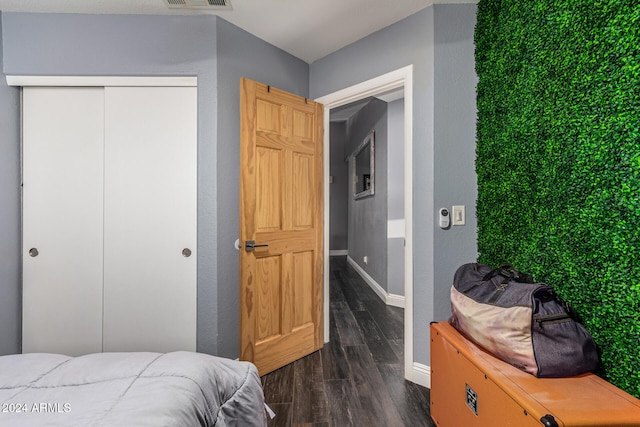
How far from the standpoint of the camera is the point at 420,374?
2.00m

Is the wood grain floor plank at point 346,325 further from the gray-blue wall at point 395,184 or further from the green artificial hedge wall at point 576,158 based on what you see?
the green artificial hedge wall at point 576,158

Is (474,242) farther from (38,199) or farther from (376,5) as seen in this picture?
(38,199)

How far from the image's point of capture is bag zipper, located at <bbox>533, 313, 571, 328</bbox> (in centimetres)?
107

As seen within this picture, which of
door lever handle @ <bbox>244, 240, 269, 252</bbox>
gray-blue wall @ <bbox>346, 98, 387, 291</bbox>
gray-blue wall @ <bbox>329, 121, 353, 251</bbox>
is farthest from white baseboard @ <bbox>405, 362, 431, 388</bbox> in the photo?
gray-blue wall @ <bbox>329, 121, 353, 251</bbox>

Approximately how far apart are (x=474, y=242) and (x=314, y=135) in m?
1.42

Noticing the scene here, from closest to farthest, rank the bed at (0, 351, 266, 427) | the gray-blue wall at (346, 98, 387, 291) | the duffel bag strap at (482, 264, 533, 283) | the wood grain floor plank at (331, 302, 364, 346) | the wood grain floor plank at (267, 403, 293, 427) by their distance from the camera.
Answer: the bed at (0, 351, 266, 427) → the duffel bag strap at (482, 264, 533, 283) → the wood grain floor plank at (267, 403, 293, 427) → the wood grain floor plank at (331, 302, 364, 346) → the gray-blue wall at (346, 98, 387, 291)

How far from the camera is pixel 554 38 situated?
129 centimetres

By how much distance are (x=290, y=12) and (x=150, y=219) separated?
65.9 inches

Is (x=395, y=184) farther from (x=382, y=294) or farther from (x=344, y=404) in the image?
(x=344, y=404)

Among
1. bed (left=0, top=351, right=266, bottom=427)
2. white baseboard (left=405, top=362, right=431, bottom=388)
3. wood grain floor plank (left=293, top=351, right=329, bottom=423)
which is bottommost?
wood grain floor plank (left=293, top=351, right=329, bottom=423)

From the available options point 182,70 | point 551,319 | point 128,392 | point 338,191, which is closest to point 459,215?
point 551,319

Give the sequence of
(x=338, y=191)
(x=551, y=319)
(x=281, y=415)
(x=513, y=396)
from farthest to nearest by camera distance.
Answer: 1. (x=338, y=191)
2. (x=281, y=415)
3. (x=551, y=319)
4. (x=513, y=396)

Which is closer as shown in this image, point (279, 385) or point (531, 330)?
point (531, 330)

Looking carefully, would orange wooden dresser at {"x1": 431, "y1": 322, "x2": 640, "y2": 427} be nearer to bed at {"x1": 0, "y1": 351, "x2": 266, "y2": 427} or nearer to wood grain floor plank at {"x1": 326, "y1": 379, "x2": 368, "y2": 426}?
wood grain floor plank at {"x1": 326, "y1": 379, "x2": 368, "y2": 426}
